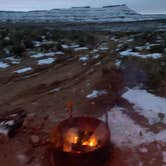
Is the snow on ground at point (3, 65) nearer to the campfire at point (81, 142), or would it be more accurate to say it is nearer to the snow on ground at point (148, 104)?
the snow on ground at point (148, 104)

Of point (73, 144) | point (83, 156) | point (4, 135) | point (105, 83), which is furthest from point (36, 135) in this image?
point (105, 83)

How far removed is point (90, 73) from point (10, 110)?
396 cm

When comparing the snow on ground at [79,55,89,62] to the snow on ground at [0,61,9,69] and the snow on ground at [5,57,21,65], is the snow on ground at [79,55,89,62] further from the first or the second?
the snow on ground at [0,61,9,69]

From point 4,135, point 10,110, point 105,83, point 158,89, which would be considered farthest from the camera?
point 105,83

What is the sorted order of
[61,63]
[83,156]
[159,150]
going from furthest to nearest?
[61,63], [159,150], [83,156]

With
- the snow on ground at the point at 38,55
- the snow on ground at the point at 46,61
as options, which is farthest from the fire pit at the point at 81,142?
the snow on ground at the point at 38,55

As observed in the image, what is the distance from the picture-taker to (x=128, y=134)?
202 inches

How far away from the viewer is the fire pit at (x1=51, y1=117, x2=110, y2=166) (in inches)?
147

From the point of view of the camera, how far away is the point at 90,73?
9.62 m

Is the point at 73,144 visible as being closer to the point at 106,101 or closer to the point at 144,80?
the point at 106,101

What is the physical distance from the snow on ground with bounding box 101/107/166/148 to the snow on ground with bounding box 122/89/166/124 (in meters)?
0.44

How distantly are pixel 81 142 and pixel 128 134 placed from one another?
4.09 feet

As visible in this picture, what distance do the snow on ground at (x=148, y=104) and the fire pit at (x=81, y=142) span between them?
1.73m

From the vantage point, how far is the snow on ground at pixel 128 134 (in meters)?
4.89
